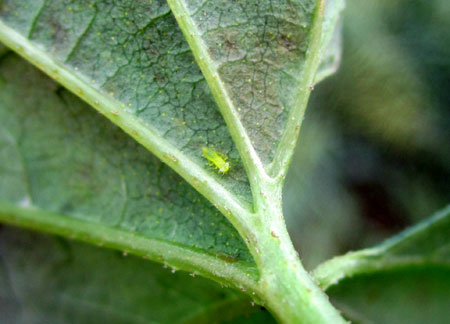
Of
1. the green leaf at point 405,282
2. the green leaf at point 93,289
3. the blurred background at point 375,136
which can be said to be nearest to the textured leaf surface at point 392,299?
the green leaf at point 405,282

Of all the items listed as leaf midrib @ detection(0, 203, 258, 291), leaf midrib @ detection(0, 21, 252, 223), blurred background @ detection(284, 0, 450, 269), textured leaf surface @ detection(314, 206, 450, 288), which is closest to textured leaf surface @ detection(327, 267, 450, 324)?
textured leaf surface @ detection(314, 206, 450, 288)

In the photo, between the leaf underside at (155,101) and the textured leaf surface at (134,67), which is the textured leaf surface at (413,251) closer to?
the leaf underside at (155,101)

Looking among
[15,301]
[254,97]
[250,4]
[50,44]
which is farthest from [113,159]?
[15,301]

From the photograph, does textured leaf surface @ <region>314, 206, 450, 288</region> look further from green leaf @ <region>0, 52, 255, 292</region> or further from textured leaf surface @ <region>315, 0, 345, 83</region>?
textured leaf surface @ <region>315, 0, 345, 83</region>

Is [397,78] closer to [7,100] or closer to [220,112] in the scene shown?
[220,112]

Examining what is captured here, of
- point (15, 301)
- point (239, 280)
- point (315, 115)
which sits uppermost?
point (315, 115)

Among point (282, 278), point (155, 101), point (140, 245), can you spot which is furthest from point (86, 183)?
point (282, 278)
